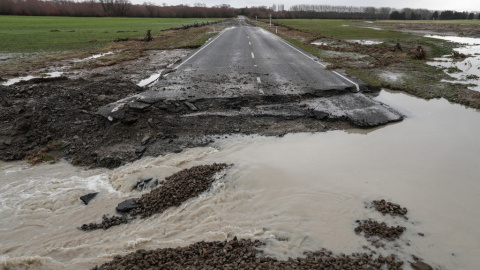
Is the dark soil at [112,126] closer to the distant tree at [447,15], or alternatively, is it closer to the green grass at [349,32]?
the green grass at [349,32]

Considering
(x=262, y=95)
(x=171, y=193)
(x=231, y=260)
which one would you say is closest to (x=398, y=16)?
(x=262, y=95)

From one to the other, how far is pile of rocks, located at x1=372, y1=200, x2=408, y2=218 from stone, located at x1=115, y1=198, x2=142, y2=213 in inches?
167

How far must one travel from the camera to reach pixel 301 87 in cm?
1164

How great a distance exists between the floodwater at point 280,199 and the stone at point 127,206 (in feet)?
0.68

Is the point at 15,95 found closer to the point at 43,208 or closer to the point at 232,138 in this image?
the point at 43,208

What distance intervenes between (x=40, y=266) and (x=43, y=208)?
1.51m

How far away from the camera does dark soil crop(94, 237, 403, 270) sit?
158 inches

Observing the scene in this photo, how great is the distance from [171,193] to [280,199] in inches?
81.0

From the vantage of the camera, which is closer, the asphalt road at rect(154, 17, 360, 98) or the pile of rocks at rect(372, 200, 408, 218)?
the pile of rocks at rect(372, 200, 408, 218)

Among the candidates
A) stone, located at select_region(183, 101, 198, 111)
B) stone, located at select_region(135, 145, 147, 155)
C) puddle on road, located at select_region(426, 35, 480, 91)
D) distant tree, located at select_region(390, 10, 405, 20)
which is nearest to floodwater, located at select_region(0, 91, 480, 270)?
stone, located at select_region(135, 145, 147, 155)

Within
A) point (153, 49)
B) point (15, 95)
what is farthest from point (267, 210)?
point (153, 49)

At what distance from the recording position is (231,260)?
4.15 metres

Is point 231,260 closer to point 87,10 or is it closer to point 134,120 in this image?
point 134,120

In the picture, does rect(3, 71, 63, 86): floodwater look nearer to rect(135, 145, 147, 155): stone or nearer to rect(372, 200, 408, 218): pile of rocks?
rect(135, 145, 147, 155): stone
